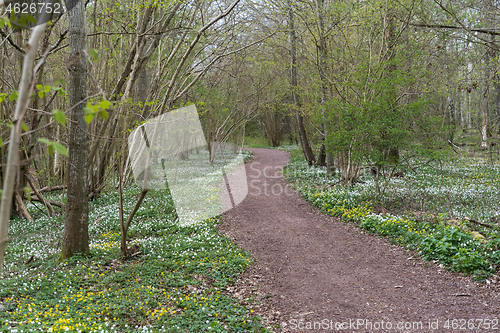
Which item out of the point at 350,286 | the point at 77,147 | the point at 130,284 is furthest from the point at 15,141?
the point at 350,286

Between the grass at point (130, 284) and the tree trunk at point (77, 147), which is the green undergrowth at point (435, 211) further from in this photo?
the tree trunk at point (77, 147)

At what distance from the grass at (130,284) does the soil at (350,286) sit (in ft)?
1.75

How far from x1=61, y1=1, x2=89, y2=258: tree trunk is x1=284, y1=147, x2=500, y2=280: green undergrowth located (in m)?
6.87

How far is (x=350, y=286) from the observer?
5.77 meters

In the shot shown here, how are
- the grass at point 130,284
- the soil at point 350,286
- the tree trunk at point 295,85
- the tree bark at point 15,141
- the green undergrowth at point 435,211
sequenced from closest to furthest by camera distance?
the tree bark at point 15,141
the grass at point 130,284
the soil at point 350,286
the green undergrowth at point 435,211
the tree trunk at point 295,85

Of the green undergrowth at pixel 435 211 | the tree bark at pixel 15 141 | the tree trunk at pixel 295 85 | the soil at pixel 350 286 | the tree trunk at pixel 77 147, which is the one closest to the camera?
the tree bark at pixel 15 141

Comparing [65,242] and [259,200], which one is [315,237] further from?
[65,242]

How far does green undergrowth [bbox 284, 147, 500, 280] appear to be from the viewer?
5.99 m

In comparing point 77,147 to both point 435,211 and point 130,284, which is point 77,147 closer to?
point 130,284

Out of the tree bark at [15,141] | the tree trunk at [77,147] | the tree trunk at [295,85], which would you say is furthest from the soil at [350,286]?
the tree trunk at [295,85]

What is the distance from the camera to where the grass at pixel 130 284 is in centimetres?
425

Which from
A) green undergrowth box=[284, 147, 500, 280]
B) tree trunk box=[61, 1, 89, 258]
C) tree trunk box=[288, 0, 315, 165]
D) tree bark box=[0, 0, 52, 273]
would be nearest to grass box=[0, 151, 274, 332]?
tree trunk box=[61, 1, 89, 258]

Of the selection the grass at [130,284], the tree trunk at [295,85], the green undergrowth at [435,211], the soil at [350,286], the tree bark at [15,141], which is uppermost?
the tree trunk at [295,85]

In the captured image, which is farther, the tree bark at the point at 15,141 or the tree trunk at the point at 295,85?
the tree trunk at the point at 295,85
